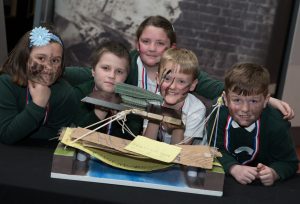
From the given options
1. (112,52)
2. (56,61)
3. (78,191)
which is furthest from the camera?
(112,52)

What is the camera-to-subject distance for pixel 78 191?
1.43 meters

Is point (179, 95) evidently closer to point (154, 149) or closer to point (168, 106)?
point (168, 106)

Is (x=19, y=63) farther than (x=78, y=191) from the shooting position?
Yes

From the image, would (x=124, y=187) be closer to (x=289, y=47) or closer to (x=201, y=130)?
(x=201, y=130)

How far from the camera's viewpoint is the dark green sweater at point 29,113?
1.81 meters

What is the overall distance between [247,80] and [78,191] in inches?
30.8

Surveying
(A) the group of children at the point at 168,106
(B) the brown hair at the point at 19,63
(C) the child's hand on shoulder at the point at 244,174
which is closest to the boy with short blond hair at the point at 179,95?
(A) the group of children at the point at 168,106

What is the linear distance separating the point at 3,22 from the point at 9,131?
222 centimetres

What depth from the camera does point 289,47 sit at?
13.0 ft

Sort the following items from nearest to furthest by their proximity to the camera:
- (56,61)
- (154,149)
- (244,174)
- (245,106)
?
1. (154,149)
2. (244,174)
3. (245,106)
4. (56,61)

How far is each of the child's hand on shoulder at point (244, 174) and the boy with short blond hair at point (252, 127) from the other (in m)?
0.06

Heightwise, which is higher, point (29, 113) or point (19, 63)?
point (19, 63)

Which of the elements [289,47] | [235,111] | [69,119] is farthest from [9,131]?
→ [289,47]

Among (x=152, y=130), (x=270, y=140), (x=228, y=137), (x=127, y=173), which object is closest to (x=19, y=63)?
(x=152, y=130)
